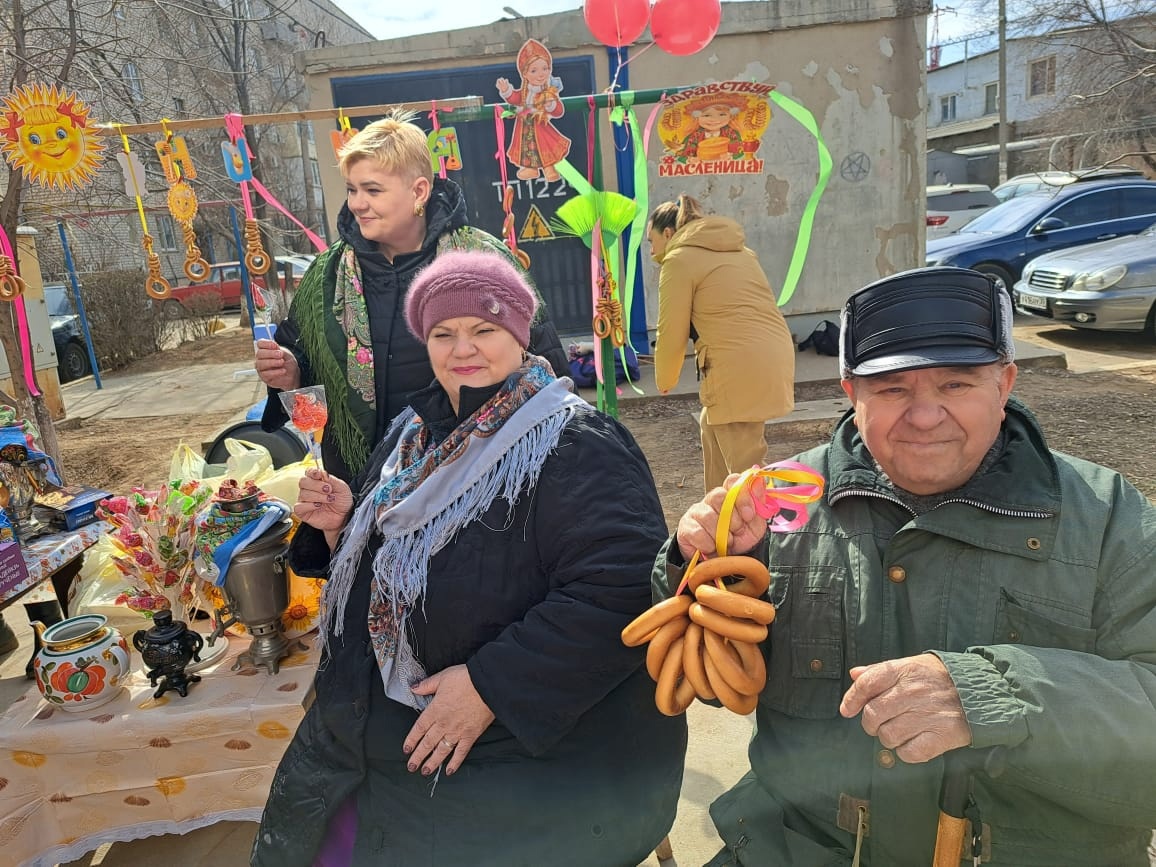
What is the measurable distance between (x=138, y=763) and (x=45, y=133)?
2.73 meters

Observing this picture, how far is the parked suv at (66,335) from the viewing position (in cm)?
1065

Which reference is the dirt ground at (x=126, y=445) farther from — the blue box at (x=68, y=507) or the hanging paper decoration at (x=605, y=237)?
the hanging paper decoration at (x=605, y=237)

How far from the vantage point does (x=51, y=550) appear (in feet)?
8.82

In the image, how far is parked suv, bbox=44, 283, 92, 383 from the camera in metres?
10.6

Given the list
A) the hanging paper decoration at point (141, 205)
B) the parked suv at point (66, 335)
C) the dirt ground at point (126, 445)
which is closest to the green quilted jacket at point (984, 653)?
the hanging paper decoration at point (141, 205)

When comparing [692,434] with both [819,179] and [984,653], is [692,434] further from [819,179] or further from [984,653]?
[984,653]

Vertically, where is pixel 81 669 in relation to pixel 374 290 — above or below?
below

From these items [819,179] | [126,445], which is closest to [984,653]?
[819,179]

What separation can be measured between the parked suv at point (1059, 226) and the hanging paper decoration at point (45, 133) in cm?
924

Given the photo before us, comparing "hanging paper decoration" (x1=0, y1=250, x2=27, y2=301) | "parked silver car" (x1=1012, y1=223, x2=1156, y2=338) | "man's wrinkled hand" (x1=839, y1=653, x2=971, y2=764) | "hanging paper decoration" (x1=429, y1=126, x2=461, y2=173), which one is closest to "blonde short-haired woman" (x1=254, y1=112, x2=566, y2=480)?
"man's wrinkled hand" (x1=839, y1=653, x2=971, y2=764)

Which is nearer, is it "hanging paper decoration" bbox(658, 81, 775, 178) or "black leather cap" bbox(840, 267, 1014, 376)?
"black leather cap" bbox(840, 267, 1014, 376)

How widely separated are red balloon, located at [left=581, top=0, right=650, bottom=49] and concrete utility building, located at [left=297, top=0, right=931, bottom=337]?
3117mm

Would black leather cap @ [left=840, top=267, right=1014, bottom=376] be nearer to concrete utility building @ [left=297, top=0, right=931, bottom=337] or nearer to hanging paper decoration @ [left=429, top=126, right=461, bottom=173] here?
hanging paper decoration @ [left=429, top=126, right=461, bottom=173]

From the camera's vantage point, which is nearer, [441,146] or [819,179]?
[819,179]
